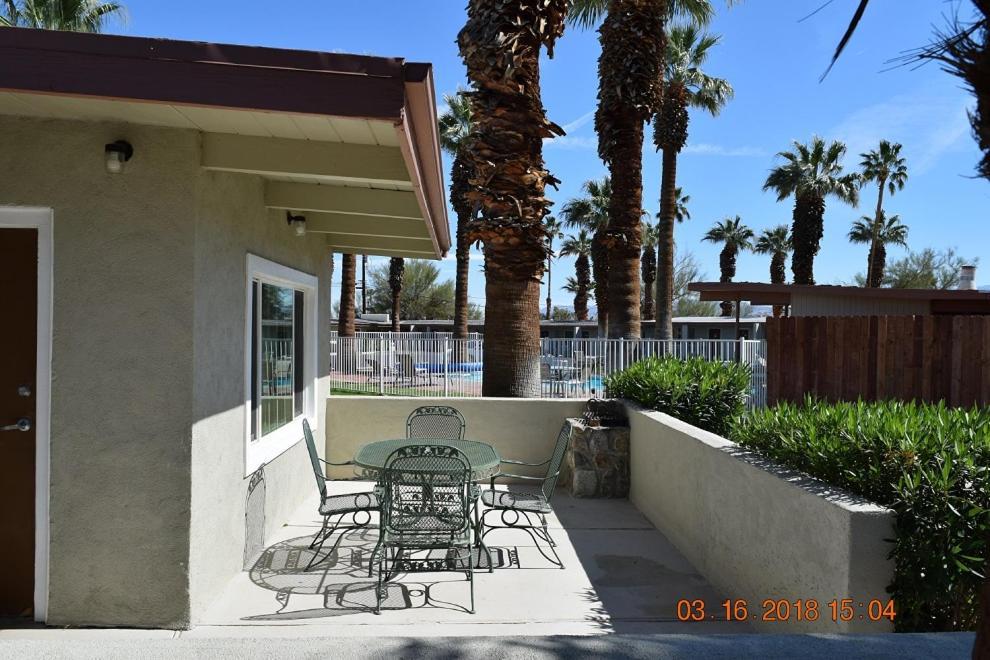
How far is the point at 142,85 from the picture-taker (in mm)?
2920

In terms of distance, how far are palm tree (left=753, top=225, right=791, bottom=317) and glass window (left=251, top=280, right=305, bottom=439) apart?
4183cm

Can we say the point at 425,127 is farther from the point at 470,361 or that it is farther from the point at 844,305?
the point at 844,305

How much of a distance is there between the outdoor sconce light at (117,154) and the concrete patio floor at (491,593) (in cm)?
261

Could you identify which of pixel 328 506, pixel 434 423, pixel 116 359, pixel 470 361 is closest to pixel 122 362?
Result: pixel 116 359

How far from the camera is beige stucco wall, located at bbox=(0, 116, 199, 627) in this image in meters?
3.74

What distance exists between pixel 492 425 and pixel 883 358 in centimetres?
488

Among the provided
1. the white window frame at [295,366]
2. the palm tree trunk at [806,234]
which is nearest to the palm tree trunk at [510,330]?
the white window frame at [295,366]

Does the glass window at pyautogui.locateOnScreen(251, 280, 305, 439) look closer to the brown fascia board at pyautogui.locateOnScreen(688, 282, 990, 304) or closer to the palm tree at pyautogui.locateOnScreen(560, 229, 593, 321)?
the brown fascia board at pyautogui.locateOnScreen(688, 282, 990, 304)

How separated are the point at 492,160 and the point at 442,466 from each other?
16.9 feet

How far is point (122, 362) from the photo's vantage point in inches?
150

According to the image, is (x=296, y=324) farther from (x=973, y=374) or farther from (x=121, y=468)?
(x=973, y=374)

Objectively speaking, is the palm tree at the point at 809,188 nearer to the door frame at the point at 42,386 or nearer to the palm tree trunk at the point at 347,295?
the palm tree trunk at the point at 347,295

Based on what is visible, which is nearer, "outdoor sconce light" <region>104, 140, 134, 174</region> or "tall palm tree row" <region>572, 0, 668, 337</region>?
"outdoor sconce light" <region>104, 140, 134, 174</region>

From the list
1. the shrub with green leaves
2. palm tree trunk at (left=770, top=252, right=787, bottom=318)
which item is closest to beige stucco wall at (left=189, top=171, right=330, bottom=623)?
the shrub with green leaves
